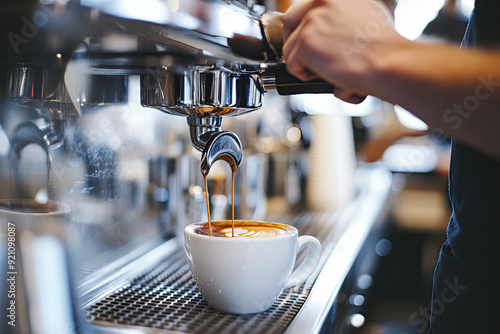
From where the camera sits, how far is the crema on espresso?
0.60 m

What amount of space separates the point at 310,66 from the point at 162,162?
503 mm

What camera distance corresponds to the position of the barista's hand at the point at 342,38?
446 mm

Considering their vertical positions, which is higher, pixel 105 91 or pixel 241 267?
pixel 105 91

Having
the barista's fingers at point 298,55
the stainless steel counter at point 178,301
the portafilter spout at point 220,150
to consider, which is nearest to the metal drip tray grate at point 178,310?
the stainless steel counter at point 178,301

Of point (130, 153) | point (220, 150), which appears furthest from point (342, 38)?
point (130, 153)

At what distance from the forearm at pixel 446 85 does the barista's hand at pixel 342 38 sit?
1cm

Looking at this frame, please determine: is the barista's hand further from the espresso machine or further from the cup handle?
the cup handle

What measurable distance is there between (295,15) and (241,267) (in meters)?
0.27

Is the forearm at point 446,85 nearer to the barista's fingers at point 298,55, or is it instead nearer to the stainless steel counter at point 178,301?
the barista's fingers at point 298,55

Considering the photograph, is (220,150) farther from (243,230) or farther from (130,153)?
(130,153)

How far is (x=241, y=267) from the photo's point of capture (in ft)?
1.80

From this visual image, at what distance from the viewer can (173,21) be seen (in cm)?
47

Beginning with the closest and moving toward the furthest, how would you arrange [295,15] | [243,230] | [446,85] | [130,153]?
[446,85] < [295,15] < [243,230] < [130,153]

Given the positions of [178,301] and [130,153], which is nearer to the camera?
[178,301]
